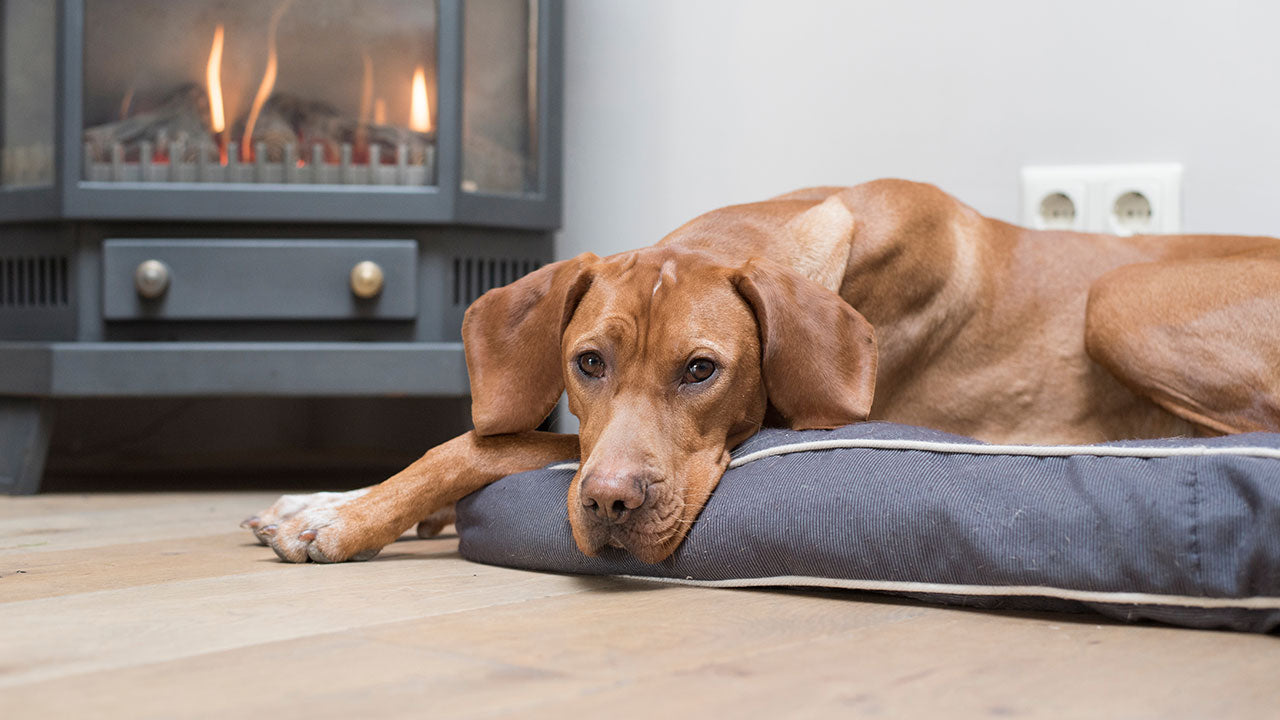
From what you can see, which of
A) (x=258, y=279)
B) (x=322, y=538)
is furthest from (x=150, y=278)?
(x=322, y=538)

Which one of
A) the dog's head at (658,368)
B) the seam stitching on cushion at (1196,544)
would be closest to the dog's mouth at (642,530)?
the dog's head at (658,368)

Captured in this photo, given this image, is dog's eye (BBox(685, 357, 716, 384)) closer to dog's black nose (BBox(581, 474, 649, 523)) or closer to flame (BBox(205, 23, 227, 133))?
dog's black nose (BBox(581, 474, 649, 523))

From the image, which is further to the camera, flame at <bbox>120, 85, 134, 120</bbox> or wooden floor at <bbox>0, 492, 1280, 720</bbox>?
flame at <bbox>120, 85, 134, 120</bbox>

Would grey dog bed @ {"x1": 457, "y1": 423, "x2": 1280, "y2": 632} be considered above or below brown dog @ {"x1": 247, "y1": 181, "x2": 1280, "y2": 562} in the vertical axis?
below

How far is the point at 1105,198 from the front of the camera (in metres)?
2.93

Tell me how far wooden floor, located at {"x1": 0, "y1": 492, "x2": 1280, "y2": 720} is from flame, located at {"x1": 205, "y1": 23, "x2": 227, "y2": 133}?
1524mm

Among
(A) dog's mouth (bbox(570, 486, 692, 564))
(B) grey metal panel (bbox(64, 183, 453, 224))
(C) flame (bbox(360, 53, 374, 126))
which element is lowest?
(A) dog's mouth (bbox(570, 486, 692, 564))

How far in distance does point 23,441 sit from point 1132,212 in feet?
8.67

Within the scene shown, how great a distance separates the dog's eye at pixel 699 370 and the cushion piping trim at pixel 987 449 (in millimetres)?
138

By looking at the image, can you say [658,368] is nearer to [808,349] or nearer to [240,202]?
[808,349]

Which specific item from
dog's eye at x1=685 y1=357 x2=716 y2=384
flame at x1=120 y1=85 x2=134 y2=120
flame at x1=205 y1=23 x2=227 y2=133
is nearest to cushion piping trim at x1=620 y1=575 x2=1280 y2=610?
dog's eye at x1=685 y1=357 x2=716 y2=384

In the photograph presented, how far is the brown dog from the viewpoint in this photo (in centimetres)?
170

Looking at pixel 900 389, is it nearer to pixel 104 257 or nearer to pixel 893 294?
pixel 893 294

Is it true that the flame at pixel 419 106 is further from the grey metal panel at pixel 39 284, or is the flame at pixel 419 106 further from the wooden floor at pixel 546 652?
the wooden floor at pixel 546 652
